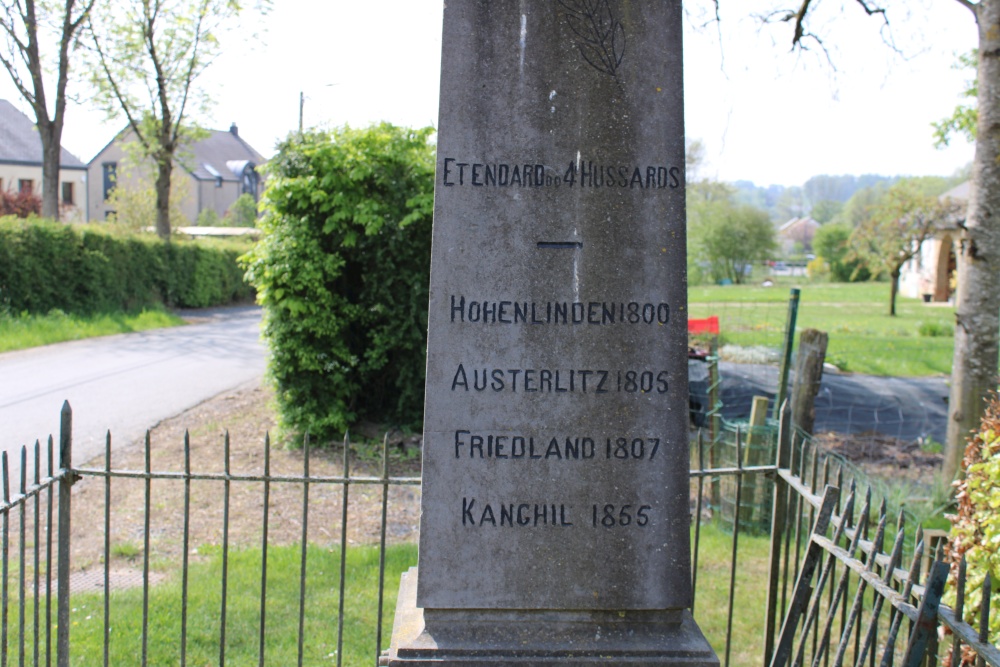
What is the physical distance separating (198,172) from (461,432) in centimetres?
6836

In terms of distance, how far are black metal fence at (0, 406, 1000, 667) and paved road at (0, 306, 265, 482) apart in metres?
1.20

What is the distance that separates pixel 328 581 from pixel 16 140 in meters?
54.7

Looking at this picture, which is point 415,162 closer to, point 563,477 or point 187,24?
point 563,477

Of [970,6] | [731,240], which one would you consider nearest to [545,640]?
[970,6]

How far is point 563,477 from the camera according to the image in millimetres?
2691

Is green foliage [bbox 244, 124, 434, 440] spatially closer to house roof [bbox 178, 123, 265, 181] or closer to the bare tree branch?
the bare tree branch

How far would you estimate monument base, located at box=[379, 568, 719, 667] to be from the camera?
2.57 m

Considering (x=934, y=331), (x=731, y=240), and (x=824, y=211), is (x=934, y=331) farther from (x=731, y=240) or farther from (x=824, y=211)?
(x=824, y=211)

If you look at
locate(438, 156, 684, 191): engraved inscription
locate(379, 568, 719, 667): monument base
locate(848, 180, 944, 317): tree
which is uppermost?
locate(848, 180, 944, 317): tree

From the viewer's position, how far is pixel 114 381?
12.6 metres

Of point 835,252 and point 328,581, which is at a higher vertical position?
point 835,252

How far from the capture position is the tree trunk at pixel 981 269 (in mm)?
7355

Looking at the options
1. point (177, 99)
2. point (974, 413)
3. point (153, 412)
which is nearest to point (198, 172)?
point (177, 99)

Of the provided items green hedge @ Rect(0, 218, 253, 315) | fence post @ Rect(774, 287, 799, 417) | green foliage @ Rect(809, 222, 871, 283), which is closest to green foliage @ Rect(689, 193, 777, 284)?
green foliage @ Rect(809, 222, 871, 283)
